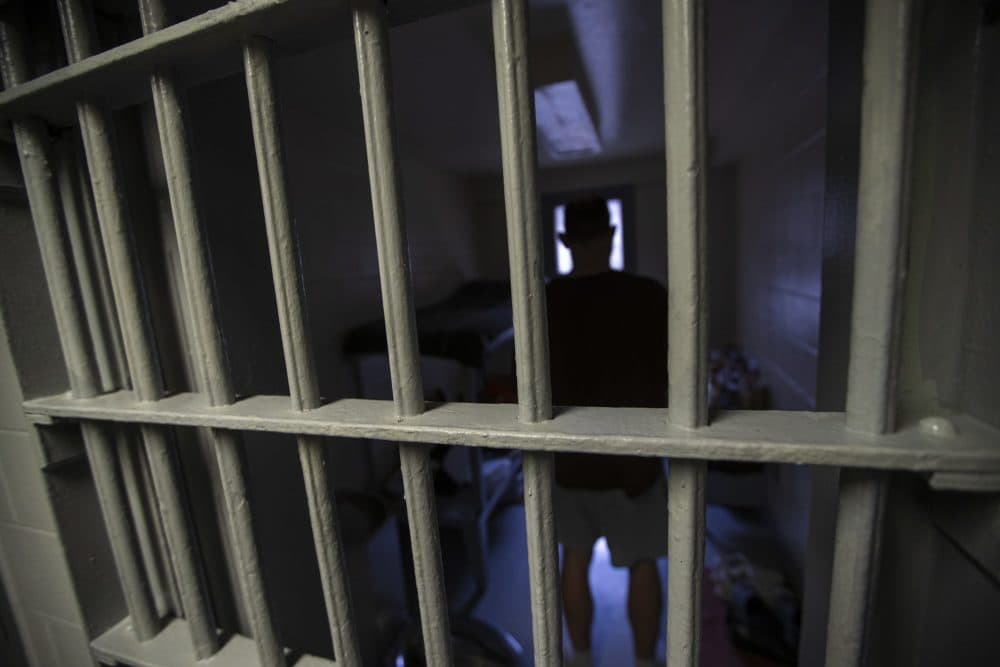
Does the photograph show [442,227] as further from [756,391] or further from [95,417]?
[95,417]

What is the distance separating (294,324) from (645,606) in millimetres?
1464

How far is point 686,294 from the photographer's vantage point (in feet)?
1.49

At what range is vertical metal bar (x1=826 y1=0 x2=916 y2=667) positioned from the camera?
Result: 38cm

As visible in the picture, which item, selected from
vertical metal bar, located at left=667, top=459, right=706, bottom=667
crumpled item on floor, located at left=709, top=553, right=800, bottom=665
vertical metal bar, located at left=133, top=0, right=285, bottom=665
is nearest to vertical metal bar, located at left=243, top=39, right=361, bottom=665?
vertical metal bar, located at left=133, top=0, right=285, bottom=665

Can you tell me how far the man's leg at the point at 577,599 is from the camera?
1.49 m

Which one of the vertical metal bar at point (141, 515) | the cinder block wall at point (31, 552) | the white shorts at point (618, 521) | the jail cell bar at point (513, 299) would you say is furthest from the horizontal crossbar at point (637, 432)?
the white shorts at point (618, 521)

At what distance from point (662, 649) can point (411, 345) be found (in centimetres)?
185

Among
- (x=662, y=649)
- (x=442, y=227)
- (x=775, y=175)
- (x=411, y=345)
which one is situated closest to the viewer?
(x=411, y=345)

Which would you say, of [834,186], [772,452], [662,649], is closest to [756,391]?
[662,649]

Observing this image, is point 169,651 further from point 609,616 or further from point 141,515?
point 609,616

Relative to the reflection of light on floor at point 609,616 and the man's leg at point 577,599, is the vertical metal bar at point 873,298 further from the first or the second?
the reflection of light on floor at point 609,616

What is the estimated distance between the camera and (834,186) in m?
0.57

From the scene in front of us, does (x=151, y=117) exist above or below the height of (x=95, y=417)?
above

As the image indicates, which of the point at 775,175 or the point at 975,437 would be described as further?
the point at 775,175
